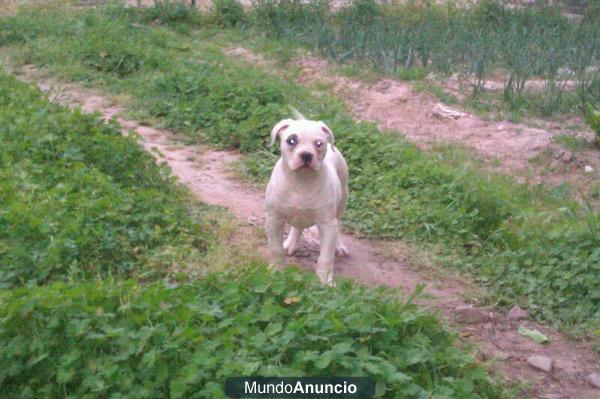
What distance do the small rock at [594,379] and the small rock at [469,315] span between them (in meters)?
0.77

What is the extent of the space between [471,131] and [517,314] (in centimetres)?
386

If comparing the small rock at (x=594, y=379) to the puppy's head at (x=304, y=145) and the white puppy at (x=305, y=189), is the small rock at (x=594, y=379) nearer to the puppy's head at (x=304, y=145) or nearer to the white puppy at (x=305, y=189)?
the white puppy at (x=305, y=189)

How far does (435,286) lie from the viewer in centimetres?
550

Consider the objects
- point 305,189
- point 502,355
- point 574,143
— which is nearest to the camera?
point 502,355

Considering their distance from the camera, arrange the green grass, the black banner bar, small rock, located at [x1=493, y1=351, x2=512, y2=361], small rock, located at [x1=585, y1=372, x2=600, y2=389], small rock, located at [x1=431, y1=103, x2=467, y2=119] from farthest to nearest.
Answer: small rock, located at [x1=431, y1=103, x2=467, y2=119], the green grass, small rock, located at [x1=493, y1=351, x2=512, y2=361], small rock, located at [x1=585, y1=372, x2=600, y2=389], the black banner bar

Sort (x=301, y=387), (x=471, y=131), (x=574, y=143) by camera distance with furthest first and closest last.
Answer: (x=471, y=131) → (x=574, y=143) → (x=301, y=387)

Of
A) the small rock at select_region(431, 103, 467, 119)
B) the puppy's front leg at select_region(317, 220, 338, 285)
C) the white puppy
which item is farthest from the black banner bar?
the small rock at select_region(431, 103, 467, 119)

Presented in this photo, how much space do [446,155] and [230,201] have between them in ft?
7.84

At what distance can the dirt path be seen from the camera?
7.73 m

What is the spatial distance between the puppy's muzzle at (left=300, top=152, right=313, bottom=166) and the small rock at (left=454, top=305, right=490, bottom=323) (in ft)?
4.27

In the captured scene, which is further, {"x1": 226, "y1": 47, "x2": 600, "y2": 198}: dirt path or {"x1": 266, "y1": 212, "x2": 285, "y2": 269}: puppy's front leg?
{"x1": 226, "y1": 47, "x2": 600, "y2": 198}: dirt path

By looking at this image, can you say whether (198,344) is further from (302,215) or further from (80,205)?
(80,205)

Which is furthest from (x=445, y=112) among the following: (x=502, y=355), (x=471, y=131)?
(x=502, y=355)

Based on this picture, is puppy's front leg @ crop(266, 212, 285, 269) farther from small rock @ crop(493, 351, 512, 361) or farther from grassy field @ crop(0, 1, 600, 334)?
small rock @ crop(493, 351, 512, 361)
